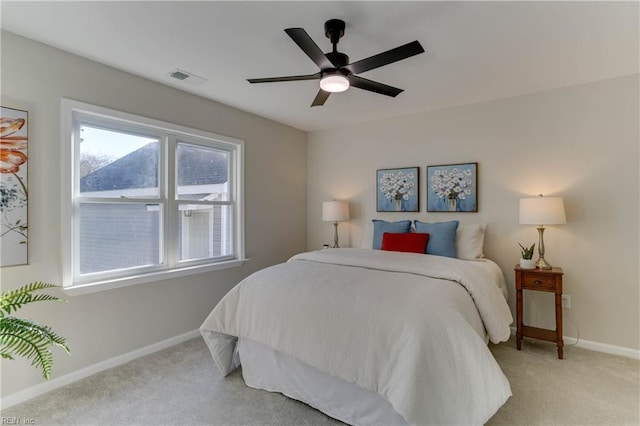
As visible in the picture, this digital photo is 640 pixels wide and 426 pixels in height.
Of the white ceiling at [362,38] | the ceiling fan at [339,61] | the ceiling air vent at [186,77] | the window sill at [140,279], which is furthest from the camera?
the ceiling air vent at [186,77]

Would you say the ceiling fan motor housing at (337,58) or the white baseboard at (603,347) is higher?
the ceiling fan motor housing at (337,58)

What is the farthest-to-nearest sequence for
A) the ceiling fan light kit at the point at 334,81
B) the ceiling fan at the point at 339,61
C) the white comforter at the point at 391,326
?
the ceiling fan light kit at the point at 334,81, the ceiling fan at the point at 339,61, the white comforter at the point at 391,326

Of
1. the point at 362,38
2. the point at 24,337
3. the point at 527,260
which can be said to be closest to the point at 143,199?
the point at 24,337

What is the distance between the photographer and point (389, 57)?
1801 mm

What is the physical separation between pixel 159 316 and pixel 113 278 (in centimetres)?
56

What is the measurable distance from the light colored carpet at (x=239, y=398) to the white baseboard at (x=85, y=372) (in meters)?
0.06

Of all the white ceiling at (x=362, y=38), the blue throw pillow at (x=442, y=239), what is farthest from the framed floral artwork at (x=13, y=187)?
the blue throw pillow at (x=442, y=239)

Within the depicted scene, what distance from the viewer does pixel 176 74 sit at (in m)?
2.72

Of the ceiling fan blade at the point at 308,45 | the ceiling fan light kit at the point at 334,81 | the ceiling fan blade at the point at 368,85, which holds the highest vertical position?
the ceiling fan blade at the point at 308,45

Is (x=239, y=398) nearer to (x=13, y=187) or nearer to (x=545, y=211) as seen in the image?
(x=13, y=187)

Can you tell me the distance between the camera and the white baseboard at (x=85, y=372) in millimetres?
2074

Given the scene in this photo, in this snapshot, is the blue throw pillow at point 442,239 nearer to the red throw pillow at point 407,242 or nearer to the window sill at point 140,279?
the red throw pillow at point 407,242

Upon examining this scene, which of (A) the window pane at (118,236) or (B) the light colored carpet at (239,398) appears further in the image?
(A) the window pane at (118,236)

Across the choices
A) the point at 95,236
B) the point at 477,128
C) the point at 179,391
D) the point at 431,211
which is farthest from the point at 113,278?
the point at 477,128
